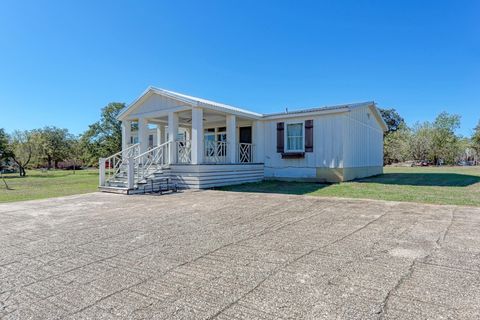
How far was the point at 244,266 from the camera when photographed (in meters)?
2.86

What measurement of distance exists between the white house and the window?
0.05m

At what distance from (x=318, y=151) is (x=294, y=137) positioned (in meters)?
1.30

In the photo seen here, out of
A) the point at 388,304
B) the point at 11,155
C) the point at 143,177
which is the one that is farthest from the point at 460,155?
the point at 11,155

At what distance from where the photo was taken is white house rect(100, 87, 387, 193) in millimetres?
10469

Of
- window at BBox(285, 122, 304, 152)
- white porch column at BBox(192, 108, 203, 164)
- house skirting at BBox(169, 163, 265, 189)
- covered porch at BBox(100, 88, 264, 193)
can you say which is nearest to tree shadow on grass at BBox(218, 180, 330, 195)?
house skirting at BBox(169, 163, 265, 189)

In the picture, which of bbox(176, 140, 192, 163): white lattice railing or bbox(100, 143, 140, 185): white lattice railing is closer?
bbox(100, 143, 140, 185): white lattice railing

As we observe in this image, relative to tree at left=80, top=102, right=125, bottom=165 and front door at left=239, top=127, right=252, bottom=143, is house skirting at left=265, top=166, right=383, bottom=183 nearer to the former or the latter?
front door at left=239, top=127, right=252, bottom=143

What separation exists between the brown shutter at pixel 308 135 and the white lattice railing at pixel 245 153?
2.83 meters

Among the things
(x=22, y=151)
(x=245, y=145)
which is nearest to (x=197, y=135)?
(x=245, y=145)

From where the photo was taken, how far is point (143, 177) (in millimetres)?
9969

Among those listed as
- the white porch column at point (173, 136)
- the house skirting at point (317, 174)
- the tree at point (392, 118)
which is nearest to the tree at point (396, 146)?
the tree at point (392, 118)

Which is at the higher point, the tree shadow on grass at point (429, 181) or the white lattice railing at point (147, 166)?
the white lattice railing at point (147, 166)

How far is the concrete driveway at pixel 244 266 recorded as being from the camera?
2.04 m

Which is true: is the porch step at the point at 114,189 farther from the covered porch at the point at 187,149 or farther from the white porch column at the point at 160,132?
the white porch column at the point at 160,132
